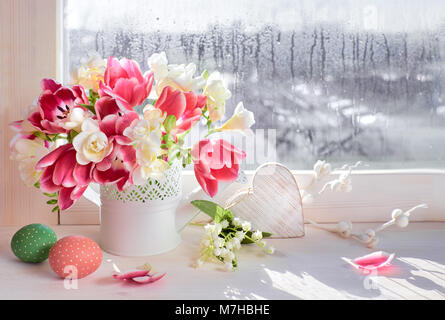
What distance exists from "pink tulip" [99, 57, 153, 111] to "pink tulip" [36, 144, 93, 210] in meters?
0.11

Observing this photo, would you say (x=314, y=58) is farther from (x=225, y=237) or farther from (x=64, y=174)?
(x=64, y=174)

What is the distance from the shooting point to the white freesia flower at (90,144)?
26.5 inches

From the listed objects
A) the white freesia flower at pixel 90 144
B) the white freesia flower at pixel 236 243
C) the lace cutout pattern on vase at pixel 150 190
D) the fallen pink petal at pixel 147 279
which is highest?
the white freesia flower at pixel 90 144

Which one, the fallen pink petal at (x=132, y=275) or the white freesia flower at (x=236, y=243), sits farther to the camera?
the white freesia flower at (x=236, y=243)

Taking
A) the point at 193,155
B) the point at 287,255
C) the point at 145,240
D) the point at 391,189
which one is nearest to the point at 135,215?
the point at 145,240

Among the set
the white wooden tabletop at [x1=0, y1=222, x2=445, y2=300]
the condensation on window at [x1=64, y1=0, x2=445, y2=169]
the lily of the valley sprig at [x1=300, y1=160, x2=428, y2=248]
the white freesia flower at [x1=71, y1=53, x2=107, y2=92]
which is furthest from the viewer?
the condensation on window at [x1=64, y1=0, x2=445, y2=169]

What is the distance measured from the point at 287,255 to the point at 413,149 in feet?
1.48

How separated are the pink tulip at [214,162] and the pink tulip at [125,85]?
127mm

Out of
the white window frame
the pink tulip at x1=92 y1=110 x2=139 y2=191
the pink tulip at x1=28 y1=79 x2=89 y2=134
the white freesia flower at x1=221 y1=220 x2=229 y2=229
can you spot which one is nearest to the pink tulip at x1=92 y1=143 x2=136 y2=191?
the pink tulip at x1=92 y1=110 x2=139 y2=191

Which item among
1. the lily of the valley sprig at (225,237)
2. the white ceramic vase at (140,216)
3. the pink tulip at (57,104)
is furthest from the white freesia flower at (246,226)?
the pink tulip at (57,104)

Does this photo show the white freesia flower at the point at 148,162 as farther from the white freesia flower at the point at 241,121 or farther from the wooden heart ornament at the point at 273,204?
the wooden heart ornament at the point at 273,204

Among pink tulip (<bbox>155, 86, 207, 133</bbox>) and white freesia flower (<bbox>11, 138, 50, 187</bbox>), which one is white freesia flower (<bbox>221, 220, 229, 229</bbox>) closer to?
pink tulip (<bbox>155, 86, 207, 133</bbox>)

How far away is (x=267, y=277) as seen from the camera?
0.72 meters

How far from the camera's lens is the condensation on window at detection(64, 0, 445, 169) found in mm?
1002
